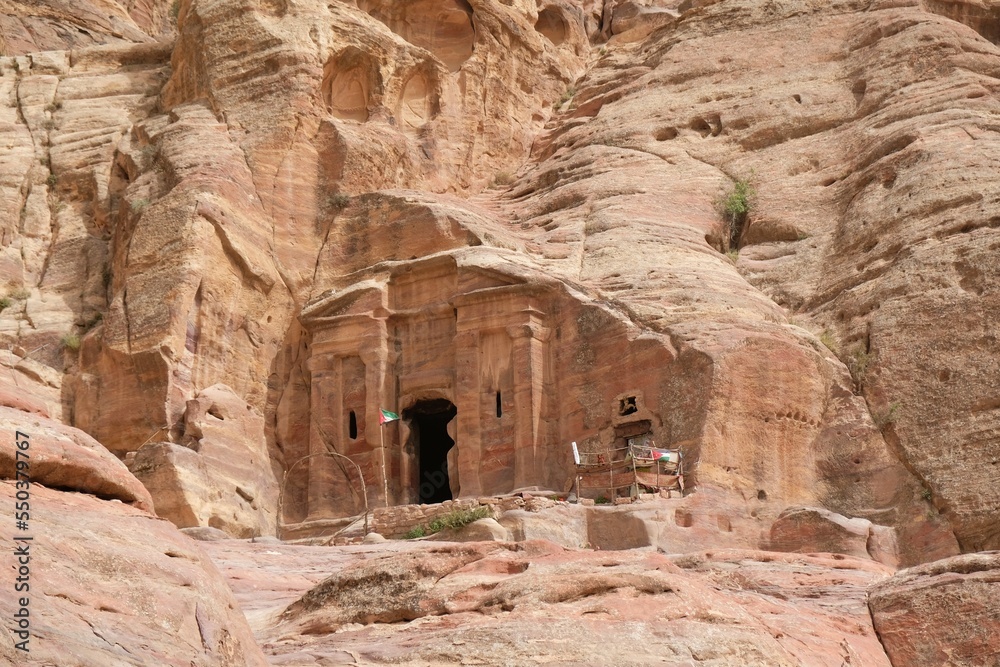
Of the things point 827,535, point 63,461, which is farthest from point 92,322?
point 63,461

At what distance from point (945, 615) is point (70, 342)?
1024 inches

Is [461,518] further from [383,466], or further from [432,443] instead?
[432,443]

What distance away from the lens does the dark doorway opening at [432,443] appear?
1516 inches

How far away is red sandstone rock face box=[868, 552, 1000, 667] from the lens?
20.1m

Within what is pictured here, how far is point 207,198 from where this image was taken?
40.0 m

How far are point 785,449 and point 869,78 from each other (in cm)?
1457

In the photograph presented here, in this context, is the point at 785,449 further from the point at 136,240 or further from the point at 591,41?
the point at 591,41

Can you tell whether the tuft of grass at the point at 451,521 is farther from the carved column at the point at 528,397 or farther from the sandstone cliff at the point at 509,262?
the carved column at the point at 528,397

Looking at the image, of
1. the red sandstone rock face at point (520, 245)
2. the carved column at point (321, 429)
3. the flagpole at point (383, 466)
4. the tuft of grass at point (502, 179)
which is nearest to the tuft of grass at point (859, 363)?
the red sandstone rock face at point (520, 245)

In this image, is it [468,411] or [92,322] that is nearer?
[468,411]

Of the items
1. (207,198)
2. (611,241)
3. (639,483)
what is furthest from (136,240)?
(639,483)

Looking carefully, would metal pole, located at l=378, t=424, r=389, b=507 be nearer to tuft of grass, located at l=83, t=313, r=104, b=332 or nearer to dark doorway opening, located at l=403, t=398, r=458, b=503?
dark doorway opening, located at l=403, t=398, r=458, b=503

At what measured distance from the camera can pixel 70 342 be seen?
39.7 metres

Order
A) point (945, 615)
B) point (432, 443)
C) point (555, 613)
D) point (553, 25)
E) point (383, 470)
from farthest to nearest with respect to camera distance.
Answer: point (553, 25), point (432, 443), point (383, 470), point (945, 615), point (555, 613)
